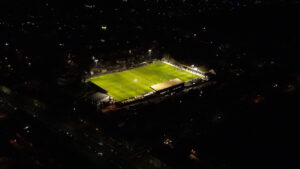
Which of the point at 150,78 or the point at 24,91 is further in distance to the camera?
the point at 150,78

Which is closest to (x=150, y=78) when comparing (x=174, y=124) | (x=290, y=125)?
(x=174, y=124)

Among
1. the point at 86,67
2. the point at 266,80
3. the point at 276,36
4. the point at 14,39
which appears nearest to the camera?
the point at 266,80

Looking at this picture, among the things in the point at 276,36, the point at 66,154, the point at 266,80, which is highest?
the point at 276,36

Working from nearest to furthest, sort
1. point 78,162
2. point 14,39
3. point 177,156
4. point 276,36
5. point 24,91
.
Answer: point 78,162
point 177,156
point 24,91
point 14,39
point 276,36

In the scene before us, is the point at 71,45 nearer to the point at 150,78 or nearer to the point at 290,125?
the point at 150,78

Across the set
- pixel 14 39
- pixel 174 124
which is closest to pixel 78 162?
pixel 174 124

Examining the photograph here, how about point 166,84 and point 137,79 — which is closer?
point 166,84

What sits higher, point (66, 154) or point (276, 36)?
point (276, 36)

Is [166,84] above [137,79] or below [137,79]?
above
